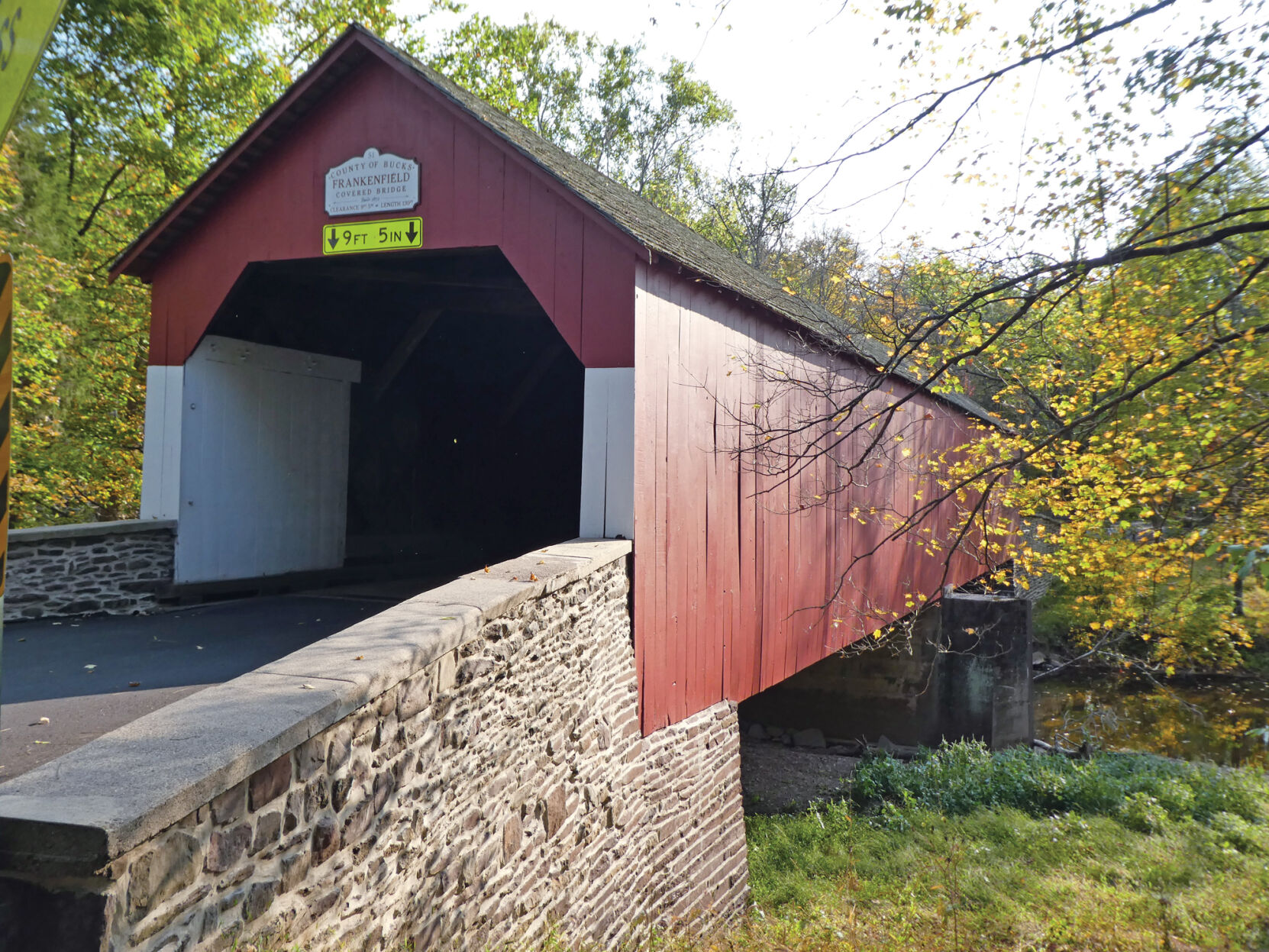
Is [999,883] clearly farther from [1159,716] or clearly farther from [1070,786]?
[1159,716]

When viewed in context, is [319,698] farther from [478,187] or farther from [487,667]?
[478,187]

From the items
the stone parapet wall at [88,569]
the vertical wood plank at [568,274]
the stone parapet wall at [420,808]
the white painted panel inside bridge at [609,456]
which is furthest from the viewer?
the stone parapet wall at [88,569]

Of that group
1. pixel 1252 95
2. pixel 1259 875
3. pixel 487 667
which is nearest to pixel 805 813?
pixel 1259 875

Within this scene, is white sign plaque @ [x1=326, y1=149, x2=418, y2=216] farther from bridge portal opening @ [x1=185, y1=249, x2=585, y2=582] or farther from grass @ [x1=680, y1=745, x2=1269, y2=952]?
grass @ [x1=680, y1=745, x2=1269, y2=952]

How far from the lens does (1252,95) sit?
4.80 m

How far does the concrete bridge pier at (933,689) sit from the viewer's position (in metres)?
12.0

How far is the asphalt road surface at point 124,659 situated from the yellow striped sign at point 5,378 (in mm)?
1850

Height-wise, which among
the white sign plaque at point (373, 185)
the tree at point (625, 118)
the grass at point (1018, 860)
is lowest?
the grass at point (1018, 860)

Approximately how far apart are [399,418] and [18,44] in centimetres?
1006

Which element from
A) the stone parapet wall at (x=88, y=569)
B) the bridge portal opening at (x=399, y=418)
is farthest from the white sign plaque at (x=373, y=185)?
the stone parapet wall at (x=88, y=569)

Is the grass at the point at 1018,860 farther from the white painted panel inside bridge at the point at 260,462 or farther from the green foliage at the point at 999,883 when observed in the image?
the white painted panel inside bridge at the point at 260,462

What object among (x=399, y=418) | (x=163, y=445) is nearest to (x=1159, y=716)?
(x=399, y=418)

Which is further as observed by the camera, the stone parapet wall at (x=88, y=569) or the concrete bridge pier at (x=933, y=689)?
the concrete bridge pier at (x=933, y=689)

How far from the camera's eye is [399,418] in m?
11.1
